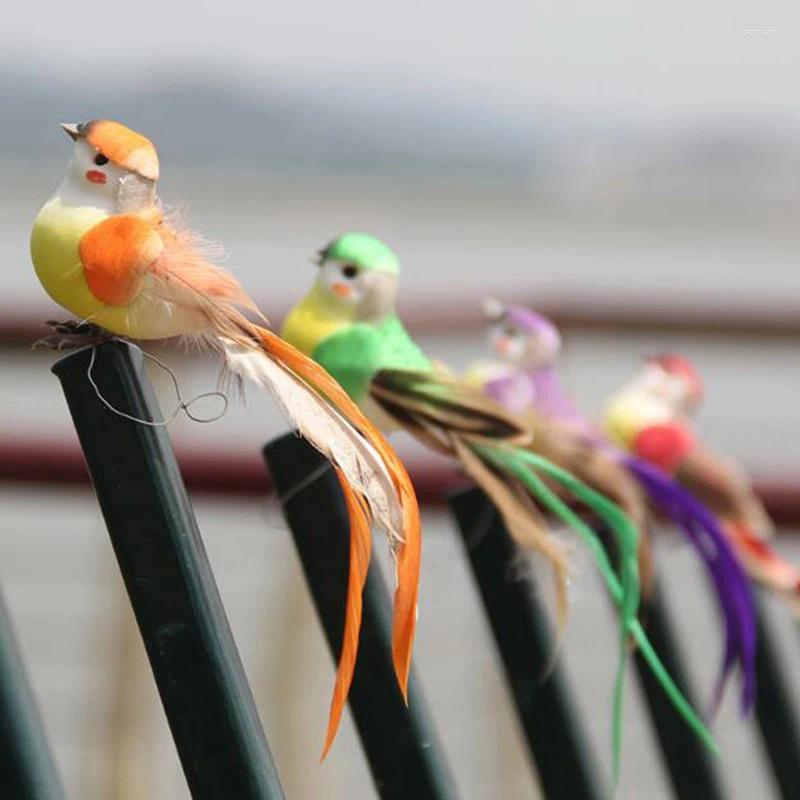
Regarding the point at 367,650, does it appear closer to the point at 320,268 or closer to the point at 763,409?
the point at 320,268

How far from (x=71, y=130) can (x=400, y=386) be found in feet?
0.61

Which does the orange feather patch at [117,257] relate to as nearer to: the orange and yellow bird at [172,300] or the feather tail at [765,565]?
the orange and yellow bird at [172,300]

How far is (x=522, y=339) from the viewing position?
34.5 inches

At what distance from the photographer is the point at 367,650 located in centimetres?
70

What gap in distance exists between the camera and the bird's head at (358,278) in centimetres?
73

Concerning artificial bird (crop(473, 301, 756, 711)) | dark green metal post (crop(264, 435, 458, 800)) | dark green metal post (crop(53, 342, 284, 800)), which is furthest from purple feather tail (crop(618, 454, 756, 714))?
dark green metal post (crop(53, 342, 284, 800))

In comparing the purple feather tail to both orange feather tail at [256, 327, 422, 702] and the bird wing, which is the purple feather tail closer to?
the bird wing

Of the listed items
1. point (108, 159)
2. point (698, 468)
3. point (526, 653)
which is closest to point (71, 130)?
point (108, 159)

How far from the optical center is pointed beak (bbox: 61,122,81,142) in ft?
1.97

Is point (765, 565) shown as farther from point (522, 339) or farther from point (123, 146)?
point (123, 146)

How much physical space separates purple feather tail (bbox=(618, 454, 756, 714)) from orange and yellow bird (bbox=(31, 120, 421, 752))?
0.97 feet

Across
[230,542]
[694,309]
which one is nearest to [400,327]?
[694,309]

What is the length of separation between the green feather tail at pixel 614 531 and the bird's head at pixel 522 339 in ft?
0.26

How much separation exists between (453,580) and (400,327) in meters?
1.99
